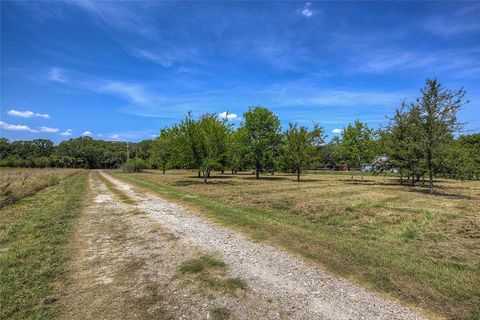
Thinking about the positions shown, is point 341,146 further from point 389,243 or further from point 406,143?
point 389,243

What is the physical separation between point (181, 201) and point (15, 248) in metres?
8.72

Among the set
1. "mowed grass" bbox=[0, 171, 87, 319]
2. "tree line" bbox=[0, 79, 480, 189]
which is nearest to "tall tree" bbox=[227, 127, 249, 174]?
"tree line" bbox=[0, 79, 480, 189]

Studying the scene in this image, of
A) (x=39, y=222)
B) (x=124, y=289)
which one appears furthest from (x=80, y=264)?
(x=39, y=222)

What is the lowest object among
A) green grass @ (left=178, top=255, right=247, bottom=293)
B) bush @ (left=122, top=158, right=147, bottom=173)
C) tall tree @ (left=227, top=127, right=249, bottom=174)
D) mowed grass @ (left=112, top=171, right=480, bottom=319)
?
mowed grass @ (left=112, top=171, right=480, bottom=319)

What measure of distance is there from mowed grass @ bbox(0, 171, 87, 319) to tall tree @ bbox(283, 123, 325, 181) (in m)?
28.1

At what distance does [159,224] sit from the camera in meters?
10.0

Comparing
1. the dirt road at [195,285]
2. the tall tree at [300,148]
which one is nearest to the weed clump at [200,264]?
the dirt road at [195,285]

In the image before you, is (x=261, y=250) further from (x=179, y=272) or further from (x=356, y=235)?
(x=356, y=235)

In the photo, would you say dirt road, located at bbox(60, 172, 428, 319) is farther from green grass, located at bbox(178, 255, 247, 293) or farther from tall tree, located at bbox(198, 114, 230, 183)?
tall tree, located at bbox(198, 114, 230, 183)

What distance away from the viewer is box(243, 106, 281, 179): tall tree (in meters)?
40.4

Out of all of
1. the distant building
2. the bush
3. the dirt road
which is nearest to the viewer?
the dirt road

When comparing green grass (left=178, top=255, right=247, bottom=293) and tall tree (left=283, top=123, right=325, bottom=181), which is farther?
tall tree (left=283, top=123, right=325, bottom=181)

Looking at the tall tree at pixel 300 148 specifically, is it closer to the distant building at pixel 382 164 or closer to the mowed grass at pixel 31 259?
the distant building at pixel 382 164

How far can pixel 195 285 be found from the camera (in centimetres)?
515
